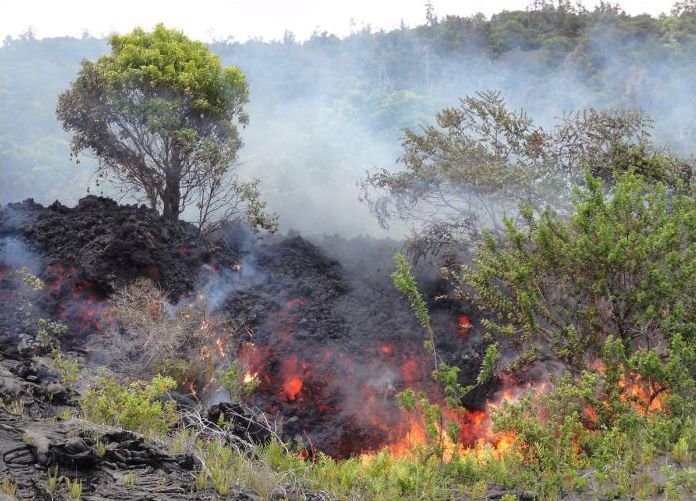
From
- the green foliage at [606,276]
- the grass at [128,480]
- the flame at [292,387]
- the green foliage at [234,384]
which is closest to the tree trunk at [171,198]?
the flame at [292,387]

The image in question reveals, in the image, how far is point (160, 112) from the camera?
51.9 ft

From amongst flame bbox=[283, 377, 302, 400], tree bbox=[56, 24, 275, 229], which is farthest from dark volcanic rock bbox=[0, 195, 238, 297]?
flame bbox=[283, 377, 302, 400]

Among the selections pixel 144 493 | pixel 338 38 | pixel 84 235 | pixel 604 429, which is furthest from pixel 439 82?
pixel 144 493

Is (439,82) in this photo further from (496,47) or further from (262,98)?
Result: (262,98)

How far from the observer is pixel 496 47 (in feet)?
122

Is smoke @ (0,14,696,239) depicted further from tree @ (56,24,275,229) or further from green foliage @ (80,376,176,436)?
green foliage @ (80,376,176,436)

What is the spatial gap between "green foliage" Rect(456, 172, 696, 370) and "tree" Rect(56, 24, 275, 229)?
9085mm

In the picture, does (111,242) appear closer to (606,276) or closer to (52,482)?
(52,482)

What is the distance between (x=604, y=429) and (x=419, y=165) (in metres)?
9.70

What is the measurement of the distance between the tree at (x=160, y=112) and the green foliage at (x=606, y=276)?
29.8 feet

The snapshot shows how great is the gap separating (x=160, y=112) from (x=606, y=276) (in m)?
11.3

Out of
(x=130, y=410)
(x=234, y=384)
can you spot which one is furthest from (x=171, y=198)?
(x=130, y=410)

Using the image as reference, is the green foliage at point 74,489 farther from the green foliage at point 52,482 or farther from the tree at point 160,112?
the tree at point 160,112

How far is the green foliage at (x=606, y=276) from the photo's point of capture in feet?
26.3
